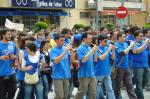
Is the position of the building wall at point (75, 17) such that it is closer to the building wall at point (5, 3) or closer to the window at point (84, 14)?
the window at point (84, 14)

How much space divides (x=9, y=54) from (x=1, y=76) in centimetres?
45

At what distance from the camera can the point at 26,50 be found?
807 centimetres

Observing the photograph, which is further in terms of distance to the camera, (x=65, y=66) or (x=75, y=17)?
(x=75, y=17)

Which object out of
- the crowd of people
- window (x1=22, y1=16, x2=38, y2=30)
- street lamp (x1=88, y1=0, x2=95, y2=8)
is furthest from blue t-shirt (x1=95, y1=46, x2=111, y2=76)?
street lamp (x1=88, y1=0, x2=95, y2=8)

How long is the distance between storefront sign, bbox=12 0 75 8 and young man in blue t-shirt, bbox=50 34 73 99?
23.0m

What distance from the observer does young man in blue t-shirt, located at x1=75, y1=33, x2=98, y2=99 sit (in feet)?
27.2

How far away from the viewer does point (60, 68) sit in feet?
26.7

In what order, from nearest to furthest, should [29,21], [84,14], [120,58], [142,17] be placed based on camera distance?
[120,58] < [29,21] < [84,14] < [142,17]

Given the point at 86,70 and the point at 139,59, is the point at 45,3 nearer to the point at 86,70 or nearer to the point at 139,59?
the point at 139,59

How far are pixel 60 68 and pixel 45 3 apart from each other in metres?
25.4

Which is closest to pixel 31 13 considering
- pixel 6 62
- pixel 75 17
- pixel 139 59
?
pixel 75 17

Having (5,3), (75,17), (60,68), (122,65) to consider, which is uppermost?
(5,3)

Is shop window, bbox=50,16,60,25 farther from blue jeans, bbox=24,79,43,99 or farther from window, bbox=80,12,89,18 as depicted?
blue jeans, bbox=24,79,43,99

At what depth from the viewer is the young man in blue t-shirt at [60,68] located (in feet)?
26.4
